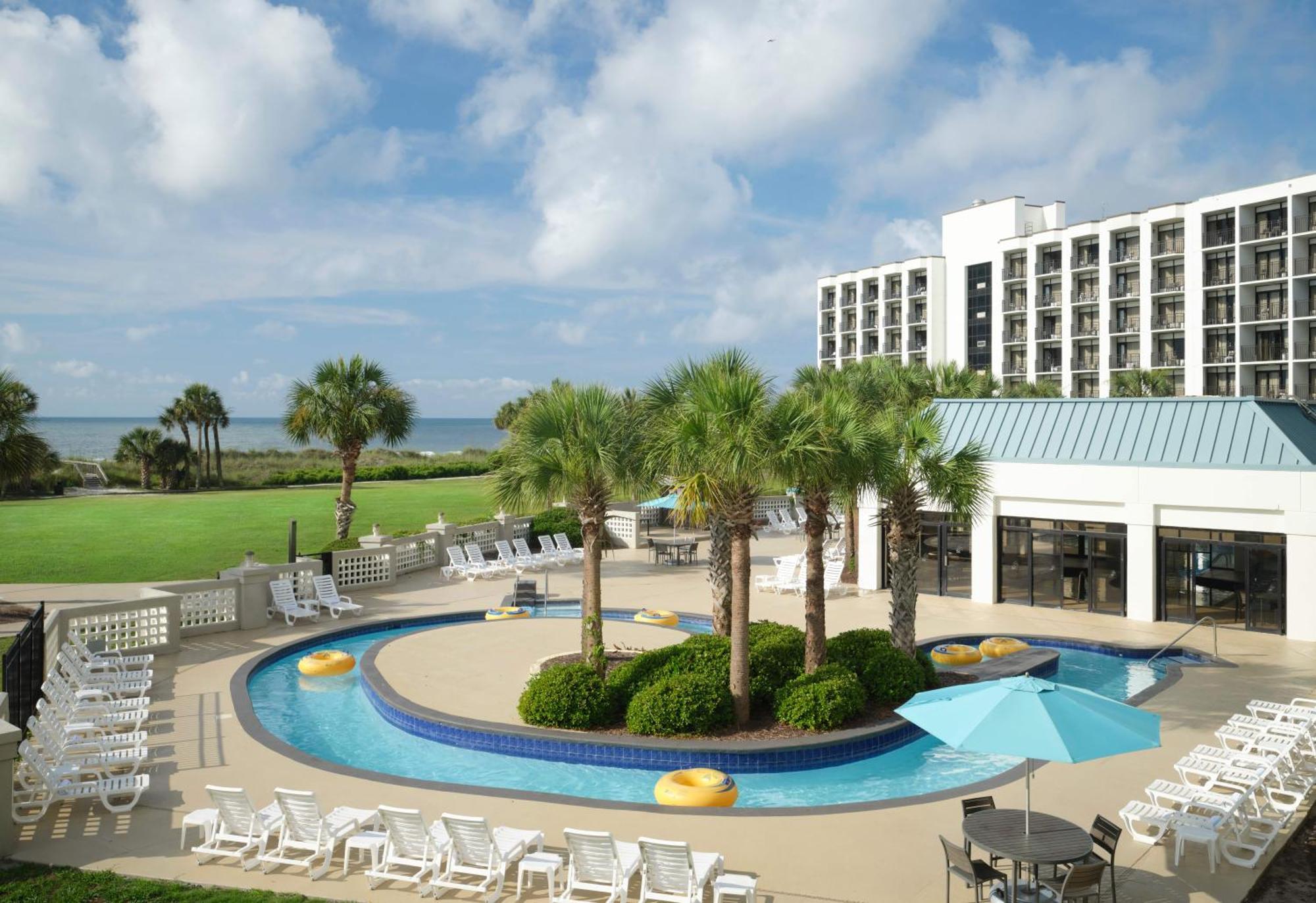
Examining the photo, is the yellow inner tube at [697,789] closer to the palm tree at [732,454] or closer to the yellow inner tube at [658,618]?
the palm tree at [732,454]

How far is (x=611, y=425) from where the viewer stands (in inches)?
592

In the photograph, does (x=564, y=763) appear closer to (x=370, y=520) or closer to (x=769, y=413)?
(x=769, y=413)

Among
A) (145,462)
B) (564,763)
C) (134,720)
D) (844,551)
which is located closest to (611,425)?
(564,763)

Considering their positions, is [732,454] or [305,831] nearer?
[305,831]

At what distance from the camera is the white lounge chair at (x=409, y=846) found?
8703 mm

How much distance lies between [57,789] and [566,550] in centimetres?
2062

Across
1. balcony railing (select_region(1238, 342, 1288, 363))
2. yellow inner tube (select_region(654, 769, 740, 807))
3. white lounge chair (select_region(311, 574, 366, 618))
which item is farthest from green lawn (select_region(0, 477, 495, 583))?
balcony railing (select_region(1238, 342, 1288, 363))

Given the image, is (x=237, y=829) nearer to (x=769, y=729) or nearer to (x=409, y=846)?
(x=409, y=846)

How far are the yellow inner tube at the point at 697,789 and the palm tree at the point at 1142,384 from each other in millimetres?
48205

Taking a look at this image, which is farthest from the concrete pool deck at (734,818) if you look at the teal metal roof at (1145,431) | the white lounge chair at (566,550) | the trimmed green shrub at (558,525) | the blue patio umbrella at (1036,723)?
the trimmed green shrub at (558,525)

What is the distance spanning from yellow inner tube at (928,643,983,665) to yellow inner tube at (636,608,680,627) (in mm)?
5914

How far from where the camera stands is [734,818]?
33.8 feet

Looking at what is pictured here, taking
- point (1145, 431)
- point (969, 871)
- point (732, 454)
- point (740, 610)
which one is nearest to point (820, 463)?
point (732, 454)

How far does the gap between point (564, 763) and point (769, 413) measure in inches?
224
